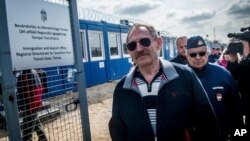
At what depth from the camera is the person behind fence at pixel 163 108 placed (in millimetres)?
2332

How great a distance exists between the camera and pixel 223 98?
361 cm

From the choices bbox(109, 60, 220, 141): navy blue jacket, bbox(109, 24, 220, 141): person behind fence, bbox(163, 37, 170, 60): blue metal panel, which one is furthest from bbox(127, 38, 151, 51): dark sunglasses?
bbox(163, 37, 170, 60): blue metal panel

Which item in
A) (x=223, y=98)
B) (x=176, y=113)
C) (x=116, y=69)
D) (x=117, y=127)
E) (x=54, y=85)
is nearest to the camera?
(x=176, y=113)

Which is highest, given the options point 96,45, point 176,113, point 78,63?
point 96,45

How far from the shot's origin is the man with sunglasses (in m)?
3.55

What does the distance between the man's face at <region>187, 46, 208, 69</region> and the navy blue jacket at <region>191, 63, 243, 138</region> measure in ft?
0.42

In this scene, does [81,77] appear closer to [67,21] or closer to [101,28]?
[67,21]

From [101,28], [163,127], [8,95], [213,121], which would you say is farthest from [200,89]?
[101,28]

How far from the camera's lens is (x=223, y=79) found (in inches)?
145

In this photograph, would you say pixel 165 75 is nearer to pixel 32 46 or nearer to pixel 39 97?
pixel 32 46

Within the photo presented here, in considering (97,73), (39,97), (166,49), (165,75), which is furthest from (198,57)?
(166,49)

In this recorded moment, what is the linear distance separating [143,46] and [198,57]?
5.06 feet

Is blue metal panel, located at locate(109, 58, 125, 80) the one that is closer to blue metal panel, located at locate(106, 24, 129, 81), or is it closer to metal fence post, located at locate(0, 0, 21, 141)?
blue metal panel, located at locate(106, 24, 129, 81)

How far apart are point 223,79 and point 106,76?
1346cm
